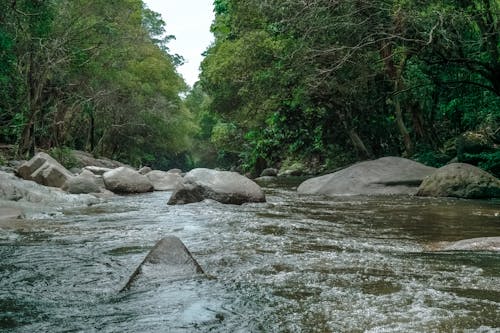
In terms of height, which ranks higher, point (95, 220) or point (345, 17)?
point (345, 17)

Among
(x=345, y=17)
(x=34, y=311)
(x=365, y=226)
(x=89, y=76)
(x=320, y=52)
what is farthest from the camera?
(x=89, y=76)

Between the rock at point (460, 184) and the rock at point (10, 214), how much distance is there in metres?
7.92

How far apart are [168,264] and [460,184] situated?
8.35 m

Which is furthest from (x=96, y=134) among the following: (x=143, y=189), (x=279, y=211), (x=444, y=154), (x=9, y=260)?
(x=9, y=260)

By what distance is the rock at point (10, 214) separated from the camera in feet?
24.4

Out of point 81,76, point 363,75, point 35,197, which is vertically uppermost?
point 81,76

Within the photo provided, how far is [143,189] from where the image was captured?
14711mm

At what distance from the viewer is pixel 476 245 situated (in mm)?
5145

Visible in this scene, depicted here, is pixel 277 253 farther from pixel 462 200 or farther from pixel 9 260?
pixel 462 200

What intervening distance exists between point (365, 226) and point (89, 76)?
20470mm

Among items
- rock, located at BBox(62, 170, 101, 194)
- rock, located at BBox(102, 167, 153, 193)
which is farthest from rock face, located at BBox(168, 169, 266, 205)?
rock, located at BBox(102, 167, 153, 193)

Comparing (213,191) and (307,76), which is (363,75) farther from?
(213,191)

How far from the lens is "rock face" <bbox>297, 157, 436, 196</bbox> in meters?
12.1

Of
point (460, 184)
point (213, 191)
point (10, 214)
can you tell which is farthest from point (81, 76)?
point (460, 184)
